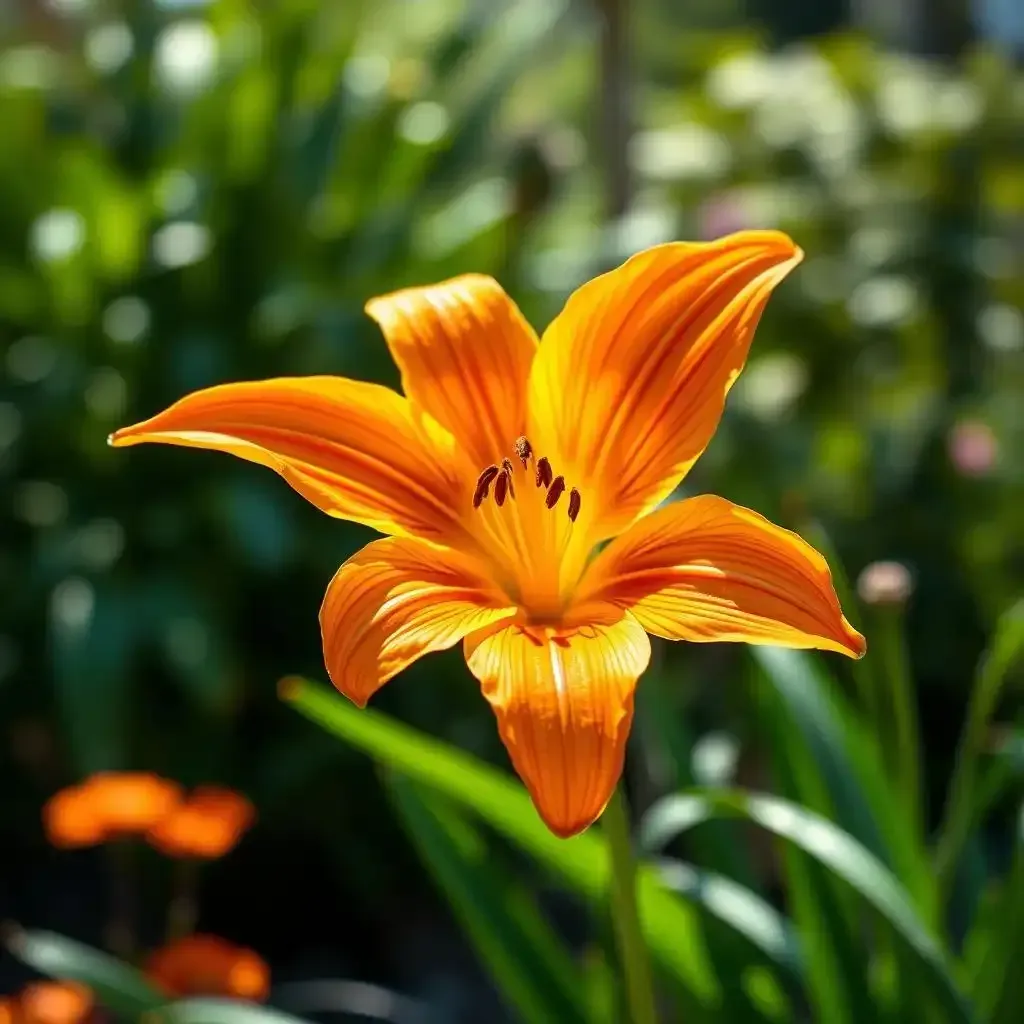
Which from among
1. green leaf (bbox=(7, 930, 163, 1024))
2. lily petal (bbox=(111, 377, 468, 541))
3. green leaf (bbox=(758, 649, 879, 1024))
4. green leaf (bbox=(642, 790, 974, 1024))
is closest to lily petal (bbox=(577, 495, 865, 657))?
lily petal (bbox=(111, 377, 468, 541))

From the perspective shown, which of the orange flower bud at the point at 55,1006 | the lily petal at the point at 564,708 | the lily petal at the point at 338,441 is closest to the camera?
the lily petal at the point at 564,708

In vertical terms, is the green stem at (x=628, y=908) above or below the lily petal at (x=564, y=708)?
below

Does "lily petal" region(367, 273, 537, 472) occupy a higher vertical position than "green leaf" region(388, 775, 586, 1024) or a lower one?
higher

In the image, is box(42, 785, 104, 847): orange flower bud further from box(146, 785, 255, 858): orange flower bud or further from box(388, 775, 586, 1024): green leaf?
box(388, 775, 586, 1024): green leaf

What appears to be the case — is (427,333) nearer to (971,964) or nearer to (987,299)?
(971,964)

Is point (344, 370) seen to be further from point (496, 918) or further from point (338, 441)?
point (338, 441)

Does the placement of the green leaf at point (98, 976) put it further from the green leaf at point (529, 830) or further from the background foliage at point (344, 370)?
the background foliage at point (344, 370)

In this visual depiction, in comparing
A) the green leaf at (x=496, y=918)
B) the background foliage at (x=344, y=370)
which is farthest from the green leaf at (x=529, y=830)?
the background foliage at (x=344, y=370)

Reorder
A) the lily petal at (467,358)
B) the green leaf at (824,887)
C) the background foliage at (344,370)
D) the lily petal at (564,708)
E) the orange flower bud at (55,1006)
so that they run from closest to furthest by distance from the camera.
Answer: the lily petal at (564,708) < the lily petal at (467,358) < the green leaf at (824,887) < the orange flower bud at (55,1006) < the background foliage at (344,370)

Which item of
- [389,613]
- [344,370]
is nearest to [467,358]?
[389,613]
